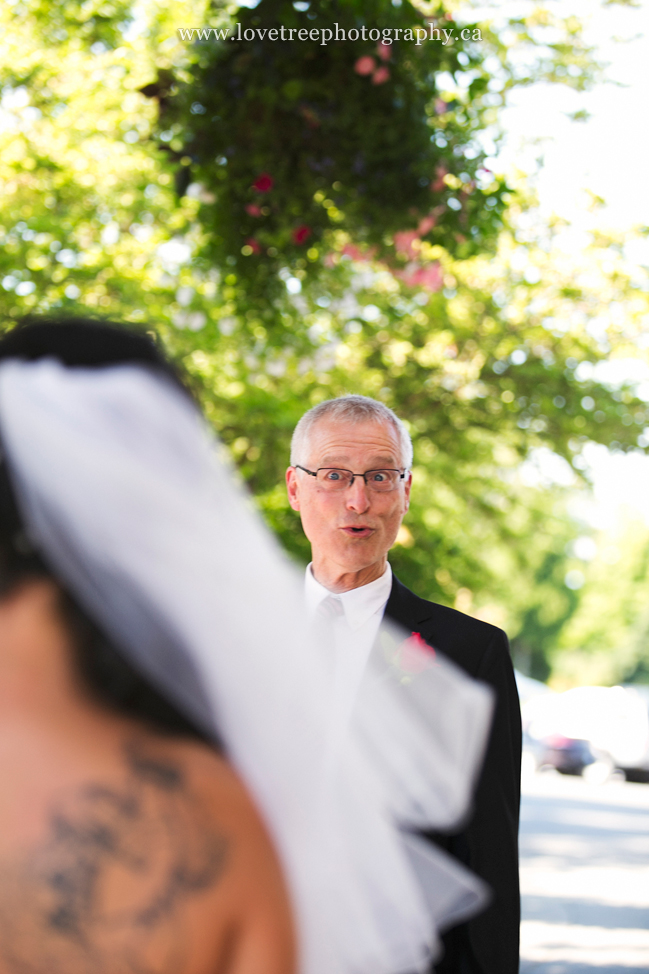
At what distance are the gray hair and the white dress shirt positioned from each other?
0.37 m

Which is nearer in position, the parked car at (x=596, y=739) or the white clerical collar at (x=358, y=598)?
the white clerical collar at (x=358, y=598)

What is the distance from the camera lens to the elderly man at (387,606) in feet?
8.00

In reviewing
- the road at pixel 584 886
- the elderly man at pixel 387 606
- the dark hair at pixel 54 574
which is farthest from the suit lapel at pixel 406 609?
the road at pixel 584 886

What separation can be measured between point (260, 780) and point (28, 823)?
0.31 metres

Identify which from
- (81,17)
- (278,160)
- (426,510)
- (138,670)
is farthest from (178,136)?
(426,510)

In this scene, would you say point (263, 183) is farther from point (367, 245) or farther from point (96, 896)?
point (96, 896)

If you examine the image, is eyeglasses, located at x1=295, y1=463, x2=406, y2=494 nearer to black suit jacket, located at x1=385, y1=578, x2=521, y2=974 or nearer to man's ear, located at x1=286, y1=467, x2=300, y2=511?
man's ear, located at x1=286, y1=467, x2=300, y2=511

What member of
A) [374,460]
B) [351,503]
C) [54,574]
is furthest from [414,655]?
[54,574]

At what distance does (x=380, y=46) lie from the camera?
393 centimetres

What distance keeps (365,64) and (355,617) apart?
2.27m

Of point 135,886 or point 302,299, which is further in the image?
point 302,299

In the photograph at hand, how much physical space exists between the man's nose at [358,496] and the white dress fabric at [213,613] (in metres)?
1.44

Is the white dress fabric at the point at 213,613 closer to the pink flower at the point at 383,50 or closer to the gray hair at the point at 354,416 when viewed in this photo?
the gray hair at the point at 354,416

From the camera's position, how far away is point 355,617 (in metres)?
2.86
